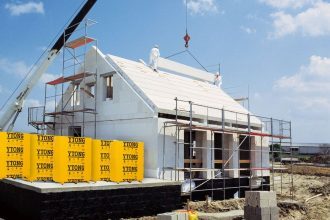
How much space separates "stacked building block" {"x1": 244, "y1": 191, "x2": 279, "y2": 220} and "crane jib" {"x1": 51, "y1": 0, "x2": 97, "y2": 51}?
12.9 meters

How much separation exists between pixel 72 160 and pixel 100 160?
3.78 feet

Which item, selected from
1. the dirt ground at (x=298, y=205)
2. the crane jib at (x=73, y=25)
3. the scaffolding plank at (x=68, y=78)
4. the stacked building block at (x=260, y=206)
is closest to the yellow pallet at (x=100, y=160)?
the dirt ground at (x=298, y=205)

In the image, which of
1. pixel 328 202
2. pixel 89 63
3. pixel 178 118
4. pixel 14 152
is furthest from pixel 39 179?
pixel 328 202

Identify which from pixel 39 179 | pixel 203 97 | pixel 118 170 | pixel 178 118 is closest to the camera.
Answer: pixel 39 179

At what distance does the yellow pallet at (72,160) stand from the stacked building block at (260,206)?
233 inches

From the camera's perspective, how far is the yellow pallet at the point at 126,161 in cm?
1397

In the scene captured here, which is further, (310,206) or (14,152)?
(310,206)

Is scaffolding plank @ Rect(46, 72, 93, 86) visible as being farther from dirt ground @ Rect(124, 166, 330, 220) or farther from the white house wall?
dirt ground @ Rect(124, 166, 330, 220)

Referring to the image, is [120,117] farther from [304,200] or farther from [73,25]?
[304,200]

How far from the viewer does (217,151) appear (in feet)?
67.2

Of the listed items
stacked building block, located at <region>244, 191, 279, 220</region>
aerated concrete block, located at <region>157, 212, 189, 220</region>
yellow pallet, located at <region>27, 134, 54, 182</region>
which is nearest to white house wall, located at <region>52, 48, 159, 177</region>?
stacked building block, located at <region>244, 191, 279, 220</region>

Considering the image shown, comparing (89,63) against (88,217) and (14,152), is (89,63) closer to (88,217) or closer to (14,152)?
(14,152)

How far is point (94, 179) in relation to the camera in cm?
1360

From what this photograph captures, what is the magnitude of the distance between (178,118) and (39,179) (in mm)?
7058
